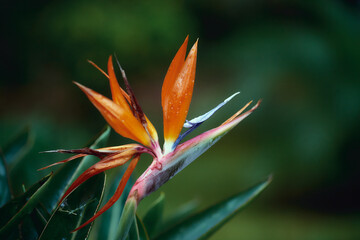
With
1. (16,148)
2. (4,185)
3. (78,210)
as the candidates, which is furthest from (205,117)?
(16,148)

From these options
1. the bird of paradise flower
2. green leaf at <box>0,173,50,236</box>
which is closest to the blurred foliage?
green leaf at <box>0,173,50,236</box>

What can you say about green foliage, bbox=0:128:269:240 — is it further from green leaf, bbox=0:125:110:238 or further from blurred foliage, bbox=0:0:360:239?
blurred foliage, bbox=0:0:360:239

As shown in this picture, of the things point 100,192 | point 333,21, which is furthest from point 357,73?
point 100,192

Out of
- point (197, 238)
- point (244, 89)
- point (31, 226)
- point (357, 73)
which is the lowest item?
point (357, 73)

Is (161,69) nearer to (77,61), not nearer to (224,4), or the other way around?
(224,4)

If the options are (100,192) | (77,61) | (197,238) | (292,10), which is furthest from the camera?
(292,10)
